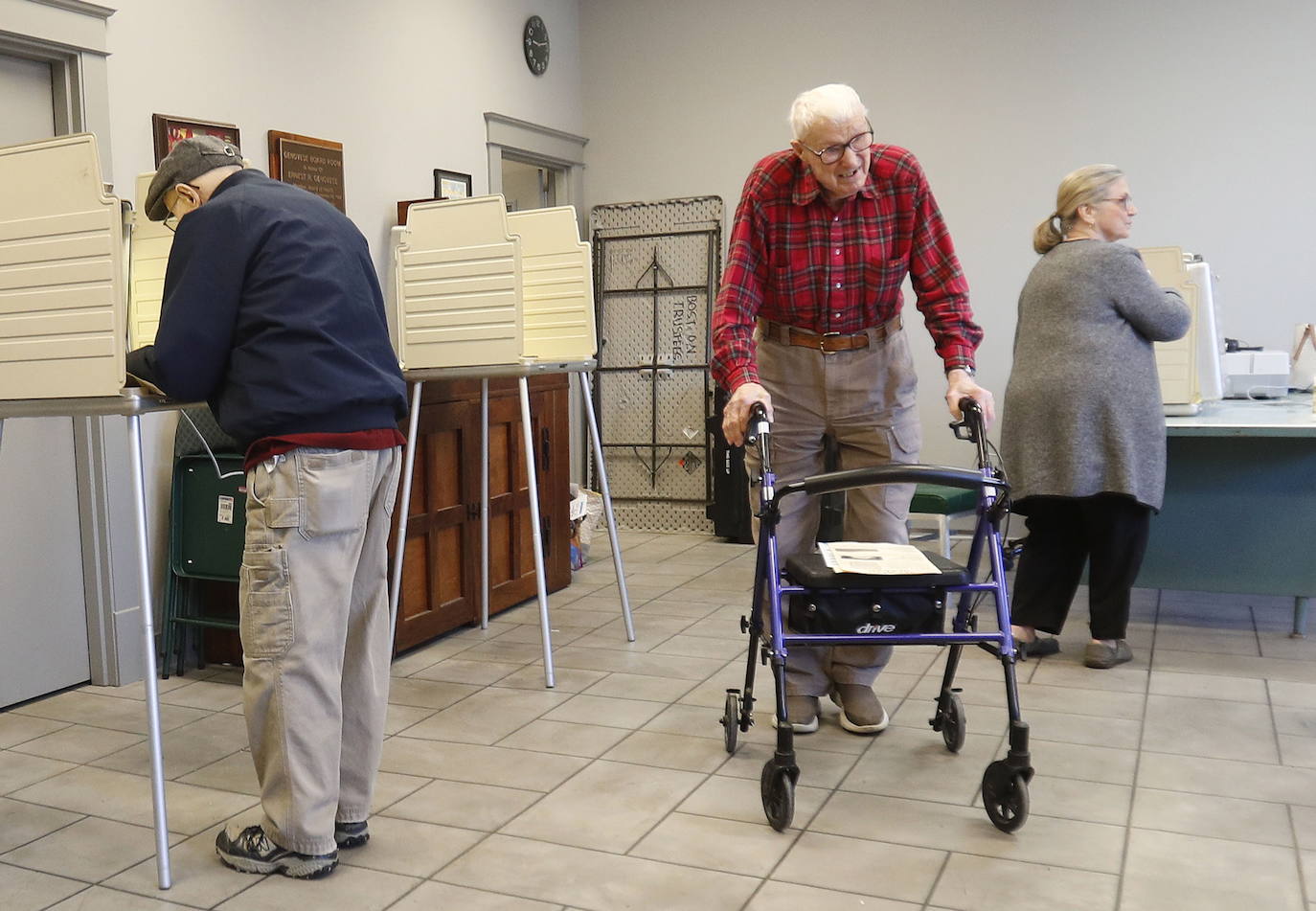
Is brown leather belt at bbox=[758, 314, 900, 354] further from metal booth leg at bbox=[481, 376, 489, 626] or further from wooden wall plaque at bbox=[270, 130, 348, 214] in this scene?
wooden wall plaque at bbox=[270, 130, 348, 214]

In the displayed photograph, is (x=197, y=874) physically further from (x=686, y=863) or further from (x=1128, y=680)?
(x=1128, y=680)

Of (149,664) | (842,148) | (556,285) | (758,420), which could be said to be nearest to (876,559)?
(758,420)

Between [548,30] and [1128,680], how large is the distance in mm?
4627

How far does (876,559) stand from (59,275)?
179 centimetres

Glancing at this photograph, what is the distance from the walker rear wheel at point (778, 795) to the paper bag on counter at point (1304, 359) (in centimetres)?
345

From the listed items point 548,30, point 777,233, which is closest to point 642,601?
point 777,233

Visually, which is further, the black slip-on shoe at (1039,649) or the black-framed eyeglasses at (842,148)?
the black slip-on shoe at (1039,649)

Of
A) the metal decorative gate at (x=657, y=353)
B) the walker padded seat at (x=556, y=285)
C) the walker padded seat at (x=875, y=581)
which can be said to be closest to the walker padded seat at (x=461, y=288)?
the walker padded seat at (x=556, y=285)

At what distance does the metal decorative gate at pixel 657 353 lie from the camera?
6457 mm

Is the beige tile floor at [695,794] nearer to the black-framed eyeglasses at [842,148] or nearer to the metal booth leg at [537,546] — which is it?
the metal booth leg at [537,546]

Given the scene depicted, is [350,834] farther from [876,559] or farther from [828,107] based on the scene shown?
[828,107]

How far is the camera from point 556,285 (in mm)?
3984

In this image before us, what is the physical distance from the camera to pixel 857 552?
2.50 m

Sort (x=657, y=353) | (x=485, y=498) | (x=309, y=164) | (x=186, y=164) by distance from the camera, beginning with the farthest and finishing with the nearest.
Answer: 1. (x=657, y=353)
2. (x=309, y=164)
3. (x=485, y=498)
4. (x=186, y=164)
